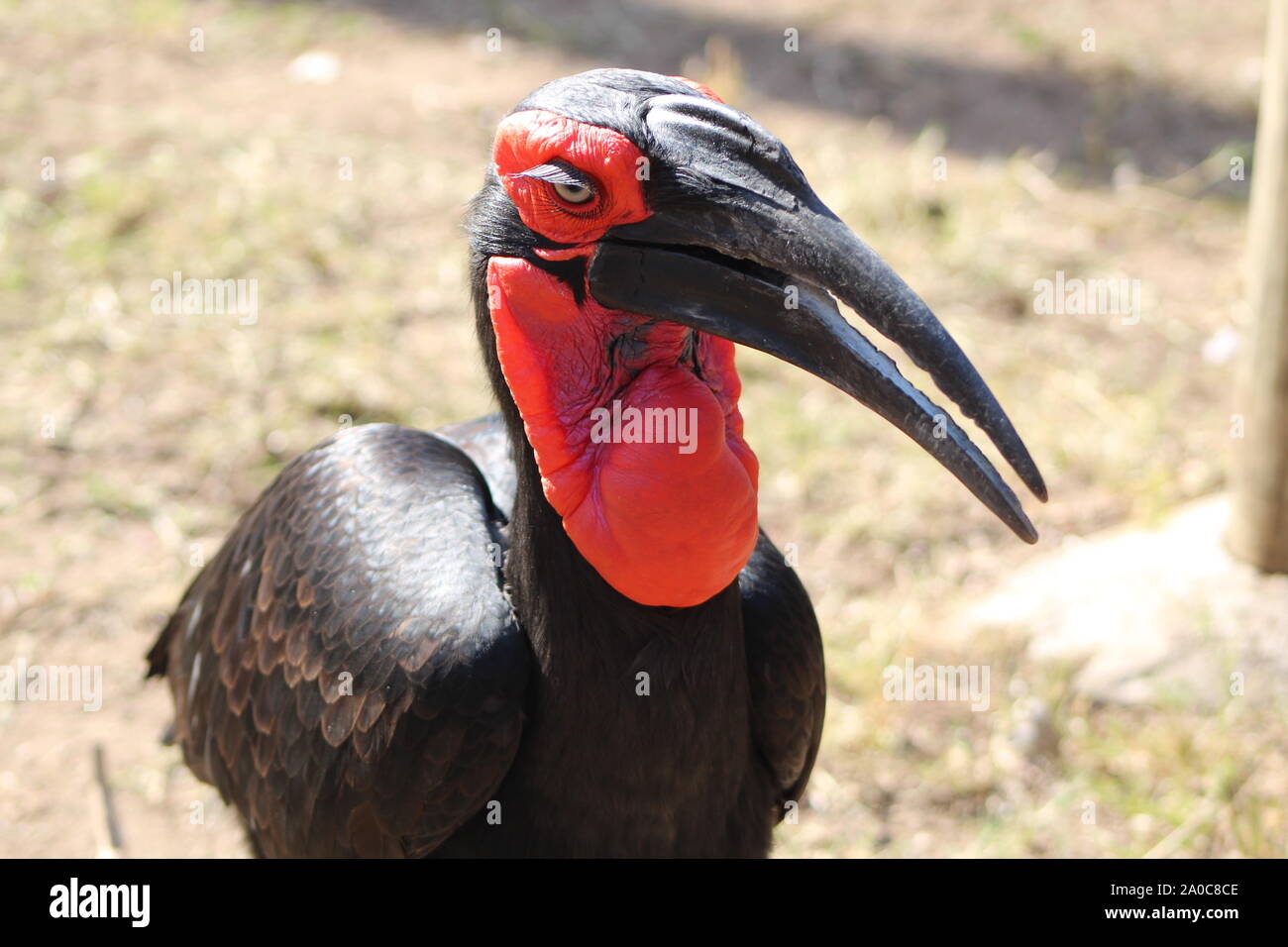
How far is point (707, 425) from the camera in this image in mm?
2242

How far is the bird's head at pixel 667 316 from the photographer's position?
204cm

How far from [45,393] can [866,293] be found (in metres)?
4.17

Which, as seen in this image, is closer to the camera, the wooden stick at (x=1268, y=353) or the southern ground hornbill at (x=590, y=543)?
the southern ground hornbill at (x=590, y=543)

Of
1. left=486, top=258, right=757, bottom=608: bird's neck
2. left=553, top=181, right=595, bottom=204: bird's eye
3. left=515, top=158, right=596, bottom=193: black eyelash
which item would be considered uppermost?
left=515, top=158, right=596, bottom=193: black eyelash

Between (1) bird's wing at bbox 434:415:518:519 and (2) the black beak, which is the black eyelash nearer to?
(2) the black beak

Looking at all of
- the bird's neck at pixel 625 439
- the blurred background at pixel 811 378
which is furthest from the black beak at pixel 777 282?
the blurred background at pixel 811 378

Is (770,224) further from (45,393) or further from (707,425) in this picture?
(45,393)

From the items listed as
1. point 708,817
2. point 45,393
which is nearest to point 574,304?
point 708,817

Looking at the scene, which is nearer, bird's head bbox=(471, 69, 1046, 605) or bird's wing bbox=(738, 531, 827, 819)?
bird's head bbox=(471, 69, 1046, 605)

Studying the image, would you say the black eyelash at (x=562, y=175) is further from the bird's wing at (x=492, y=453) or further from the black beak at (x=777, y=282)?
the bird's wing at (x=492, y=453)

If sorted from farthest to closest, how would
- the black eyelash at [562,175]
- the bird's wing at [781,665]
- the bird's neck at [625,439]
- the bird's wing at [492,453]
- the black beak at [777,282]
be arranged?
the bird's wing at [492,453] < the bird's wing at [781,665] < the bird's neck at [625,439] < the black eyelash at [562,175] < the black beak at [777,282]

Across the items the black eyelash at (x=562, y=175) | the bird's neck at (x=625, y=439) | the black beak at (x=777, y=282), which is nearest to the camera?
the black beak at (x=777, y=282)

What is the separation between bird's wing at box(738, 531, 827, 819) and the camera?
2773 mm

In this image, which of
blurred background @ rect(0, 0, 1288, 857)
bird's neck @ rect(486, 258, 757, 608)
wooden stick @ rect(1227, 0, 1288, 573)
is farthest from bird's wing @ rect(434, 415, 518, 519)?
wooden stick @ rect(1227, 0, 1288, 573)
